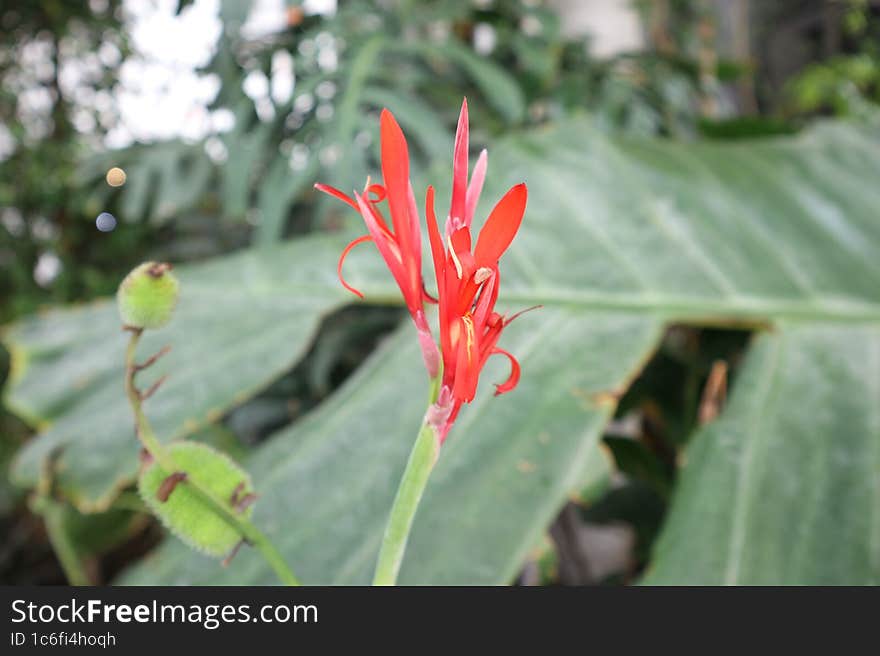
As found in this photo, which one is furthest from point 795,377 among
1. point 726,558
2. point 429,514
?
point 429,514

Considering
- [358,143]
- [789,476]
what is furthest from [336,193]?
[358,143]

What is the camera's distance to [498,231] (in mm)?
108

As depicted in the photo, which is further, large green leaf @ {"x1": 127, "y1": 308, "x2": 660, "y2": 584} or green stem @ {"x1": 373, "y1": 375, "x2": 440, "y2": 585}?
large green leaf @ {"x1": 127, "y1": 308, "x2": 660, "y2": 584}

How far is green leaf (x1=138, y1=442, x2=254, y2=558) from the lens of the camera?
0.14 m

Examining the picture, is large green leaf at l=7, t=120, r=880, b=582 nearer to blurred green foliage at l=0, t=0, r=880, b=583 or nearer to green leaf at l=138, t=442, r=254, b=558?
blurred green foliage at l=0, t=0, r=880, b=583

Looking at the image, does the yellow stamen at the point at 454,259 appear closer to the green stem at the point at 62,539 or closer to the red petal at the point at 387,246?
the red petal at the point at 387,246

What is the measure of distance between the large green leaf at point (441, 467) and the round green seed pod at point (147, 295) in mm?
162

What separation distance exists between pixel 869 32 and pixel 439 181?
6.40ft

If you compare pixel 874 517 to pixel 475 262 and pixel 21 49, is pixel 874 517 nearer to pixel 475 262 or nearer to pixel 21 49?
pixel 475 262

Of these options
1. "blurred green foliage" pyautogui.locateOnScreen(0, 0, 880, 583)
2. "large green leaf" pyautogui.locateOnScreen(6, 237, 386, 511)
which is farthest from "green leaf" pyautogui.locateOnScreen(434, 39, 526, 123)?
"large green leaf" pyautogui.locateOnScreen(6, 237, 386, 511)

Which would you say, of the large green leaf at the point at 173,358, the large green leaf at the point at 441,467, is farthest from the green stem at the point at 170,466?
the large green leaf at the point at 173,358

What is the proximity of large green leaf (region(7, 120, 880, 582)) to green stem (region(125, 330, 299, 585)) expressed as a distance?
0.60ft

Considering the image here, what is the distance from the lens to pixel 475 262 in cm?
11

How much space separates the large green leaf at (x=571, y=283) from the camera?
390 millimetres
